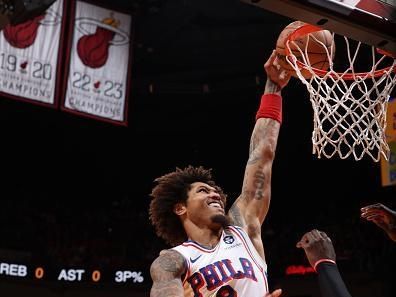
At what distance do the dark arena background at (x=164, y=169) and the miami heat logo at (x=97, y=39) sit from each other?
1230 mm

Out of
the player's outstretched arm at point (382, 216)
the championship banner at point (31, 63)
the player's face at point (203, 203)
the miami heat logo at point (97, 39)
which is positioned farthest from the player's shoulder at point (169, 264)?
the miami heat logo at point (97, 39)

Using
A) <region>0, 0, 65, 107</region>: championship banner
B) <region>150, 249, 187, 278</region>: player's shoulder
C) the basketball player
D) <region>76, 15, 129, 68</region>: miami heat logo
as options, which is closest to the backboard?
the basketball player

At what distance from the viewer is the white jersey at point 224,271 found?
3148mm

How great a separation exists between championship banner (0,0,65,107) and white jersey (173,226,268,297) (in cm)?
490

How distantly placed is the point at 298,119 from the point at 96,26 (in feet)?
16.7

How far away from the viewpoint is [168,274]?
2959 millimetres

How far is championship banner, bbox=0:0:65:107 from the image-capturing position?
25.4 ft

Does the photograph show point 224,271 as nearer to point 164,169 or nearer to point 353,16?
point 353,16

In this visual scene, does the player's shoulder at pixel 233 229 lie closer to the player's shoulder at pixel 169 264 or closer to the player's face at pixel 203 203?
the player's face at pixel 203 203

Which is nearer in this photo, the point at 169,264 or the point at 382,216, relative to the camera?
the point at 169,264

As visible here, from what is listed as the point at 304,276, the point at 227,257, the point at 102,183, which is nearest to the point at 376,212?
the point at 227,257

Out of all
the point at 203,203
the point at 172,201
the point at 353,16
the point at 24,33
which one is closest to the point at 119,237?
the point at 24,33

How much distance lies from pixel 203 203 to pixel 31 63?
193 inches

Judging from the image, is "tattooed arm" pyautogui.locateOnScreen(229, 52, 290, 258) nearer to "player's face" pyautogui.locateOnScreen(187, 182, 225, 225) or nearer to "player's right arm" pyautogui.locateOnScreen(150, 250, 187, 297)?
"player's face" pyautogui.locateOnScreen(187, 182, 225, 225)
